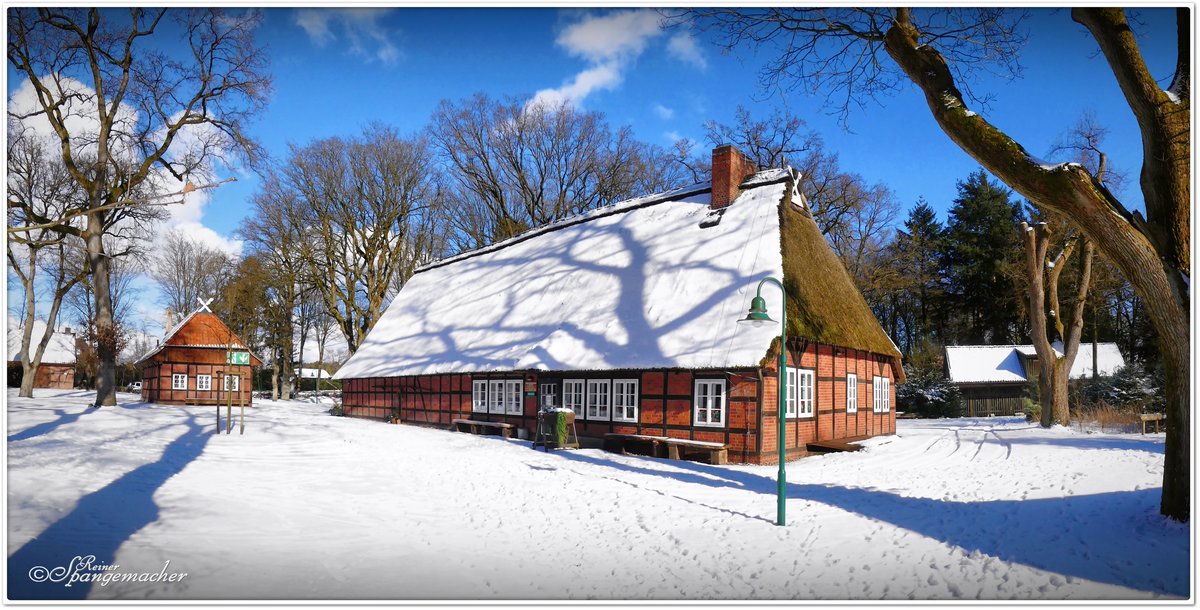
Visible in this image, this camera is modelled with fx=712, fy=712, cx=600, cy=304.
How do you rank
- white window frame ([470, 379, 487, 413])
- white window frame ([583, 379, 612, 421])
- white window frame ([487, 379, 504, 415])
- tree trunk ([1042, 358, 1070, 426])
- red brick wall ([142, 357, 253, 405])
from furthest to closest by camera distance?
red brick wall ([142, 357, 253, 405]) < tree trunk ([1042, 358, 1070, 426]) < white window frame ([470, 379, 487, 413]) < white window frame ([487, 379, 504, 415]) < white window frame ([583, 379, 612, 421])

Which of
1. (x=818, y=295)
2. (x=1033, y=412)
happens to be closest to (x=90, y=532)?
(x=818, y=295)

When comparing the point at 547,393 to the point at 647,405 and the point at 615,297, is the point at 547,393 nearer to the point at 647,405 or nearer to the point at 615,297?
the point at 615,297

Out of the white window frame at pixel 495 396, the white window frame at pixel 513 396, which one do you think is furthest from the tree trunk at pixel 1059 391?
the white window frame at pixel 495 396

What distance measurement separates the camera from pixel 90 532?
232 inches

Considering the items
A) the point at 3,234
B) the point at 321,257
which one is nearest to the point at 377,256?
the point at 321,257

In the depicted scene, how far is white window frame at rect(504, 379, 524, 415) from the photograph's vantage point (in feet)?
54.2

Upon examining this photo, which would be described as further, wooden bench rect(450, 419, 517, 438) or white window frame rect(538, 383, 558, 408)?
wooden bench rect(450, 419, 517, 438)

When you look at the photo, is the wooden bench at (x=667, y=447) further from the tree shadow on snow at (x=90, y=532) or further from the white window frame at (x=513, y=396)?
the tree shadow on snow at (x=90, y=532)

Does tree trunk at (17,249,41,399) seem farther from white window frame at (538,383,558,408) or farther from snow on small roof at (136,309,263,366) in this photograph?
white window frame at (538,383,558,408)

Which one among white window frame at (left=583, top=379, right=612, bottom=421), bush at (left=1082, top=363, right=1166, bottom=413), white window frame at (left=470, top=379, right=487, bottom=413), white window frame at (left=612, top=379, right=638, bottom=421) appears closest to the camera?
white window frame at (left=612, top=379, right=638, bottom=421)

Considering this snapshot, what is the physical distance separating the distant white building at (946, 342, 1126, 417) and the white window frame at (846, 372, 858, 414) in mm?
19230

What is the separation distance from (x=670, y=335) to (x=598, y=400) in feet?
7.34

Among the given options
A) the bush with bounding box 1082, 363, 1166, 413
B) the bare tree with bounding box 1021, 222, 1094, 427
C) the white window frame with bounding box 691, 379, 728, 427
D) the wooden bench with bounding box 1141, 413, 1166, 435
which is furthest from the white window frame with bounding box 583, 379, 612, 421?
the bush with bounding box 1082, 363, 1166, 413

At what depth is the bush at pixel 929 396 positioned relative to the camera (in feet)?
102
